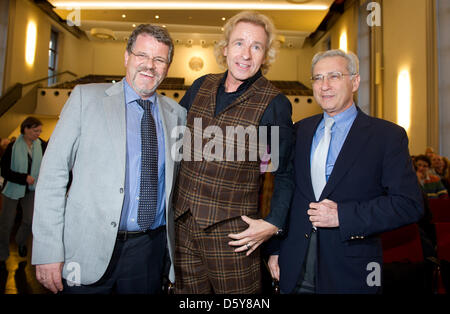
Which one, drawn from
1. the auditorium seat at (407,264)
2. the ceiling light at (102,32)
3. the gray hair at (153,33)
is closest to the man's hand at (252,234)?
the gray hair at (153,33)

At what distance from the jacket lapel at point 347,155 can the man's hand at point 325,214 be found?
61mm

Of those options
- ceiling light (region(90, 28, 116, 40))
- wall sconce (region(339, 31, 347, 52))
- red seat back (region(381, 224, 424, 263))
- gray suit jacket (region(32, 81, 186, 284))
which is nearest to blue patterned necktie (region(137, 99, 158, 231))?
gray suit jacket (region(32, 81, 186, 284))

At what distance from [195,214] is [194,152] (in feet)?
0.96

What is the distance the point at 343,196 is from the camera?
1.43 meters

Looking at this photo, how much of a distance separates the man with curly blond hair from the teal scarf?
3.55m

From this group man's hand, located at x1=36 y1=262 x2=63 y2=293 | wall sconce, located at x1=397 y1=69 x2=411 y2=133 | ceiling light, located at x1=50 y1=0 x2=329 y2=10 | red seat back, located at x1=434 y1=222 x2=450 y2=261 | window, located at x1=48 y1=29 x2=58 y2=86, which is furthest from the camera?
window, located at x1=48 y1=29 x2=58 y2=86

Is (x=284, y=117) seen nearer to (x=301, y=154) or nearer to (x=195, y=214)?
(x=301, y=154)

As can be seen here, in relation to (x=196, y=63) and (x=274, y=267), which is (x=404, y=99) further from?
(x=196, y=63)

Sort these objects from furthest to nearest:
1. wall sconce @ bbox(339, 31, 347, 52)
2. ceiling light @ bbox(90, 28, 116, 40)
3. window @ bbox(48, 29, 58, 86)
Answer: window @ bbox(48, 29, 58, 86) → ceiling light @ bbox(90, 28, 116, 40) → wall sconce @ bbox(339, 31, 347, 52)

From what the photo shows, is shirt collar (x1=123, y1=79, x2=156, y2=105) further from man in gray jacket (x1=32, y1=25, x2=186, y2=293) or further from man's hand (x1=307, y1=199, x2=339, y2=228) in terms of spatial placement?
man's hand (x1=307, y1=199, x2=339, y2=228)

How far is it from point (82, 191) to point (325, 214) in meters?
1.06

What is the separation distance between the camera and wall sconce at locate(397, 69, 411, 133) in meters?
8.43
